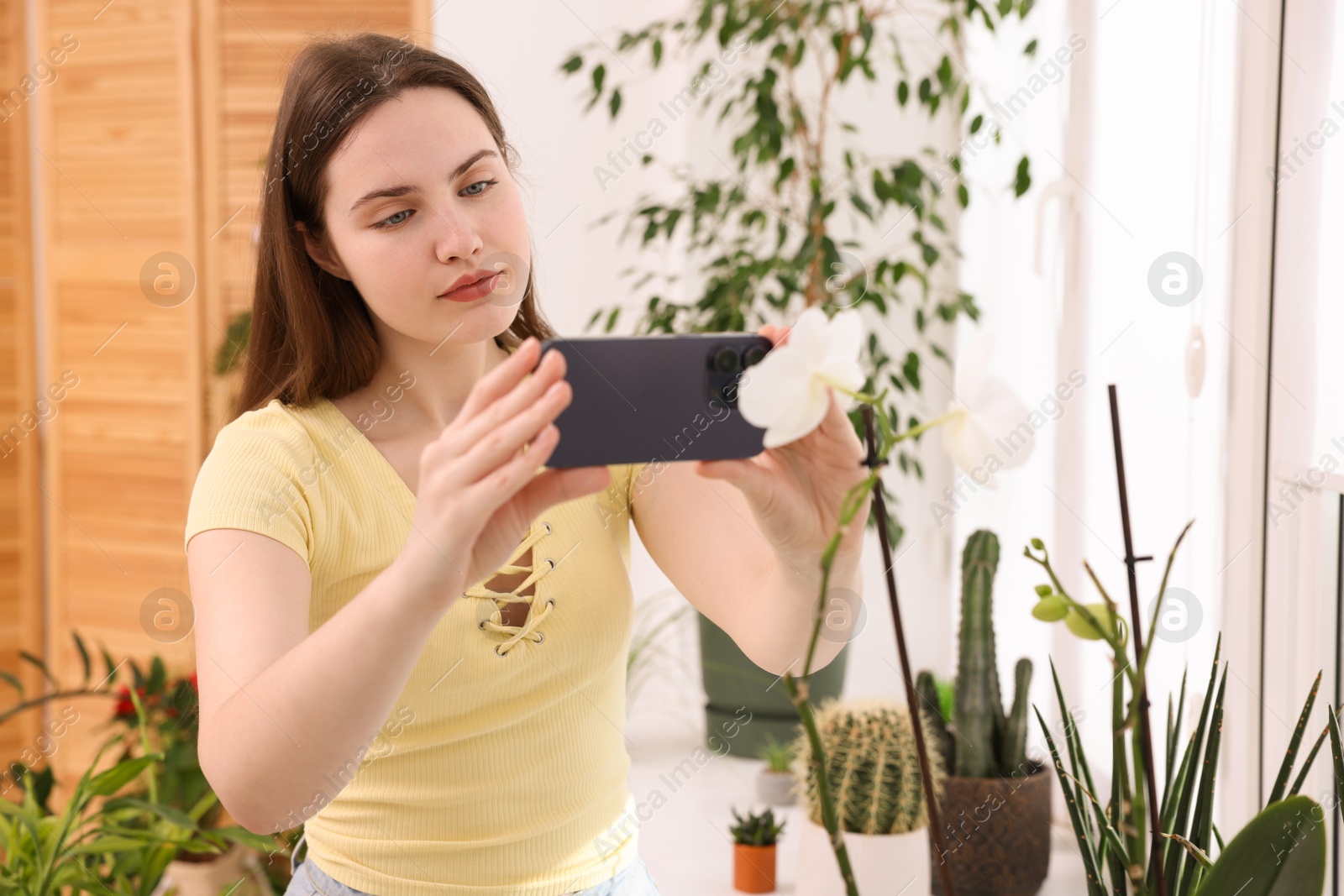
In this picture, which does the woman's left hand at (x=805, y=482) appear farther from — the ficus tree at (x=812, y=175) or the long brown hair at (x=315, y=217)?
the ficus tree at (x=812, y=175)

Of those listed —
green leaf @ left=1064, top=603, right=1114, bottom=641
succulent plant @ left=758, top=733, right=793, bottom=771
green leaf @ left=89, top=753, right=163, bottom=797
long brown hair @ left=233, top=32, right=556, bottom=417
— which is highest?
long brown hair @ left=233, top=32, right=556, bottom=417

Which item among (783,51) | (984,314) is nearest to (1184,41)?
(783,51)

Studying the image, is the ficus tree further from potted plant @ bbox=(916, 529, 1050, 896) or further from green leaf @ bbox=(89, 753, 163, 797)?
green leaf @ bbox=(89, 753, 163, 797)

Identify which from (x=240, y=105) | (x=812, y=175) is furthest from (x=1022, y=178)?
(x=240, y=105)

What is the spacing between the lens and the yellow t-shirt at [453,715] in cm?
98

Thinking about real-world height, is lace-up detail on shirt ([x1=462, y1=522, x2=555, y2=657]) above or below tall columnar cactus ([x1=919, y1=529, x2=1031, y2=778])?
above

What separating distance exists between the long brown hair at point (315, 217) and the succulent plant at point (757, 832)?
117 centimetres

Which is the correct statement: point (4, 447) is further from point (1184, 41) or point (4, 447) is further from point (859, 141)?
point (1184, 41)

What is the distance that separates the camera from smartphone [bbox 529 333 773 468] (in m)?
0.64

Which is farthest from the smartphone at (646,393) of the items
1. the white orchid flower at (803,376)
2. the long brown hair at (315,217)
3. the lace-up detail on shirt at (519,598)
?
the long brown hair at (315,217)

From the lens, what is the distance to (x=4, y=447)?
297cm

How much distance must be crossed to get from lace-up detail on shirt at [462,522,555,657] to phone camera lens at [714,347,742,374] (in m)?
0.38

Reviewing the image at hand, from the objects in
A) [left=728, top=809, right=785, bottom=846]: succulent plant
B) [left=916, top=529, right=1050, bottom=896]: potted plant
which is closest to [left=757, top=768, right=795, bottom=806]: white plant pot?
[left=728, top=809, right=785, bottom=846]: succulent plant

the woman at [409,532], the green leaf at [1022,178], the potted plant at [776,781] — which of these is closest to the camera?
the woman at [409,532]
